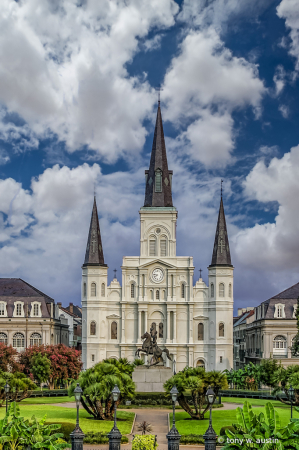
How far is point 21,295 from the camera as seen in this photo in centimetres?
9494

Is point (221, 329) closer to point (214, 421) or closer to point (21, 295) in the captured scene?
point (21, 295)

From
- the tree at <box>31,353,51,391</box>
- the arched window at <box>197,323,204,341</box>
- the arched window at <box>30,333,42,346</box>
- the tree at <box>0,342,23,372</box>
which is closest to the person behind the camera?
the tree at <box>0,342,23,372</box>

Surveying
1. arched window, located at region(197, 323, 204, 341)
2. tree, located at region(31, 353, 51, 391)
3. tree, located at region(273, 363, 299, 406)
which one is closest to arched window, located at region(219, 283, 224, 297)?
arched window, located at region(197, 323, 204, 341)

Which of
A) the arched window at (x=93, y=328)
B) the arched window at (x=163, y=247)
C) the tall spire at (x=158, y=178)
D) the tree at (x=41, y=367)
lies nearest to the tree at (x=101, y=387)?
the tree at (x=41, y=367)

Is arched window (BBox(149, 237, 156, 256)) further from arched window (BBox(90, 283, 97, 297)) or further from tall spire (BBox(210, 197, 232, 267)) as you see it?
arched window (BBox(90, 283, 97, 297))

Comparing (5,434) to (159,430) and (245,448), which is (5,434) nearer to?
(245,448)

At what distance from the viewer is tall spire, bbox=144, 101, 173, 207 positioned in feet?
328

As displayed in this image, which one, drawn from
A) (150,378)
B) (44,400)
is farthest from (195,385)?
(44,400)

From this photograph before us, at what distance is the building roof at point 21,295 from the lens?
306 ft

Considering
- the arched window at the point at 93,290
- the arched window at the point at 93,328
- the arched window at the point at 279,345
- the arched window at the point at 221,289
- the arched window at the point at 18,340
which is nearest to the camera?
the arched window at the point at 279,345

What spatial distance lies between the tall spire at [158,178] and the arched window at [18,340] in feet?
92.6

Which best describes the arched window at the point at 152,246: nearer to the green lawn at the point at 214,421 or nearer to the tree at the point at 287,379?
the tree at the point at 287,379

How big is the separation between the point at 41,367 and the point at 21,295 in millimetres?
24787

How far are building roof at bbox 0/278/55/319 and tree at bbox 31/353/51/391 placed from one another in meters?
Result: 20.1
